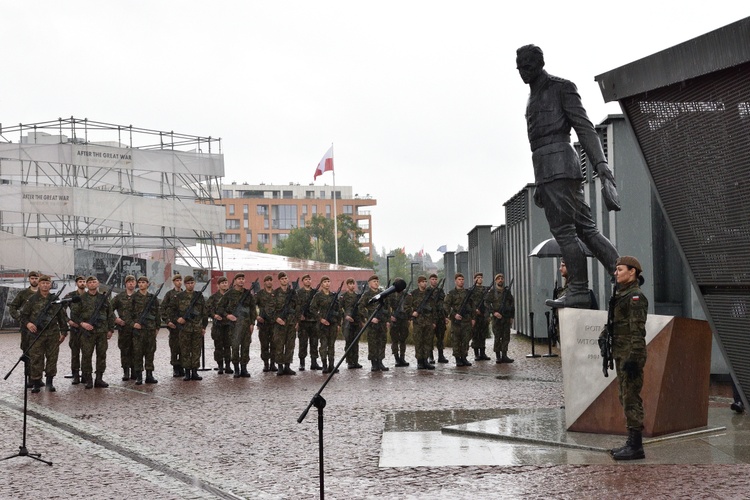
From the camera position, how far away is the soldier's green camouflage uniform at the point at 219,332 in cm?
1739

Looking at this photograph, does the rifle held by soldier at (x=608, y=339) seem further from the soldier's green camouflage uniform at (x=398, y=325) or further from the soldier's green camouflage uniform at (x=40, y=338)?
the soldier's green camouflage uniform at (x=398, y=325)

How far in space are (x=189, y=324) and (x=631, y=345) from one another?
406 inches

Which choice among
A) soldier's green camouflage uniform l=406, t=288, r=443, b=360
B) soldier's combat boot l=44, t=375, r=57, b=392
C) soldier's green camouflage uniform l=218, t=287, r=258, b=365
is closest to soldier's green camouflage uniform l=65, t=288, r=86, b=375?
soldier's combat boot l=44, t=375, r=57, b=392

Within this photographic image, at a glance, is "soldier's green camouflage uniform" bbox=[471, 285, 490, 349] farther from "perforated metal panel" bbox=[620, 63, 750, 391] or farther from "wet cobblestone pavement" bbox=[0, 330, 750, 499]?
"perforated metal panel" bbox=[620, 63, 750, 391]

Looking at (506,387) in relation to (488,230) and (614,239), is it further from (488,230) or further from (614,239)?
(488,230)

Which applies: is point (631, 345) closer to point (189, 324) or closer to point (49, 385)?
point (189, 324)

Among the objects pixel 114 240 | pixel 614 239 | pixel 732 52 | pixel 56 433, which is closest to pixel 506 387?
pixel 614 239

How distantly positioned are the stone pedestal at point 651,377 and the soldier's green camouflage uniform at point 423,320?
906 cm

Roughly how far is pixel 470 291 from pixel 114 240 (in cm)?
3318

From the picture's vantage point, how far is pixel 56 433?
10.2 m

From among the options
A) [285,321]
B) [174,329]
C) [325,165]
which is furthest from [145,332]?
[325,165]

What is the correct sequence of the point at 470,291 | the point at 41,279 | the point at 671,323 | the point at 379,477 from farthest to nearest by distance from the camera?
the point at 470,291 → the point at 41,279 → the point at 671,323 → the point at 379,477

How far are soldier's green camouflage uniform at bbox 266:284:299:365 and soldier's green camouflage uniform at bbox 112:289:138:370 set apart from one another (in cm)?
Answer: 249

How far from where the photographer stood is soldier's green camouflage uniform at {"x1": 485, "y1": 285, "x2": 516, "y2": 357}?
1895 cm
